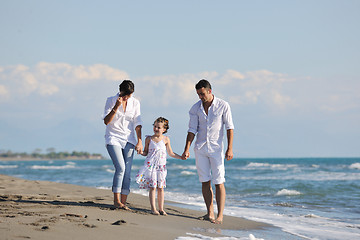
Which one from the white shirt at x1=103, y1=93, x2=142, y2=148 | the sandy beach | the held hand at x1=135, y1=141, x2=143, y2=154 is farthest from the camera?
the held hand at x1=135, y1=141, x2=143, y2=154

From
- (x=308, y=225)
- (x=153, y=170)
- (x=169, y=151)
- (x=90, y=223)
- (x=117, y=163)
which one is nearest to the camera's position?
(x=90, y=223)

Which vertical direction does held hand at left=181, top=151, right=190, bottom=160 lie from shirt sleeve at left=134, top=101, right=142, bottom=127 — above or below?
below

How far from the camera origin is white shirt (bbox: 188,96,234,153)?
5.44 m

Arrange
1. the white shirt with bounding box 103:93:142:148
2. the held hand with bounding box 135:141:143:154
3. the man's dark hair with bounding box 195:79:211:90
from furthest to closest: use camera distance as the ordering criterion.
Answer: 1. the held hand with bounding box 135:141:143:154
2. the white shirt with bounding box 103:93:142:148
3. the man's dark hair with bounding box 195:79:211:90

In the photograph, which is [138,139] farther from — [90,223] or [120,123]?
[90,223]

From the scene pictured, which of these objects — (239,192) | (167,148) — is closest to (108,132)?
(167,148)

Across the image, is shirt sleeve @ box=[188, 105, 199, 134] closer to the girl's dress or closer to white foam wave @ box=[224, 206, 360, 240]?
the girl's dress

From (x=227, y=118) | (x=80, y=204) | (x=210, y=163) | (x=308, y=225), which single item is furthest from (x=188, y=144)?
(x=308, y=225)

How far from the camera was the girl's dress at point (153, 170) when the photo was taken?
18.2 feet

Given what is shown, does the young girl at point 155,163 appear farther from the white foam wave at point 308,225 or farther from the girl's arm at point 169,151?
the white foam wave at point 308,225

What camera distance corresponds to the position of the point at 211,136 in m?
5.44

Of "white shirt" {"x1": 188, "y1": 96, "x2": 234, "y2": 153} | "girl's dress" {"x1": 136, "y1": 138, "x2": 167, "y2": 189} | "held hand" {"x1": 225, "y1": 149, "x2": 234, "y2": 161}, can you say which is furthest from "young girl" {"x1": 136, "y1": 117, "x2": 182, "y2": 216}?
"held hand" {"x1": 225, "y1": 149, "x2": 234, "y2": 161}

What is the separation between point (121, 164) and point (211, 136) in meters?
1.29

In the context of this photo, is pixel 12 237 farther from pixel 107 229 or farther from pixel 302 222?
pixel 302 222
